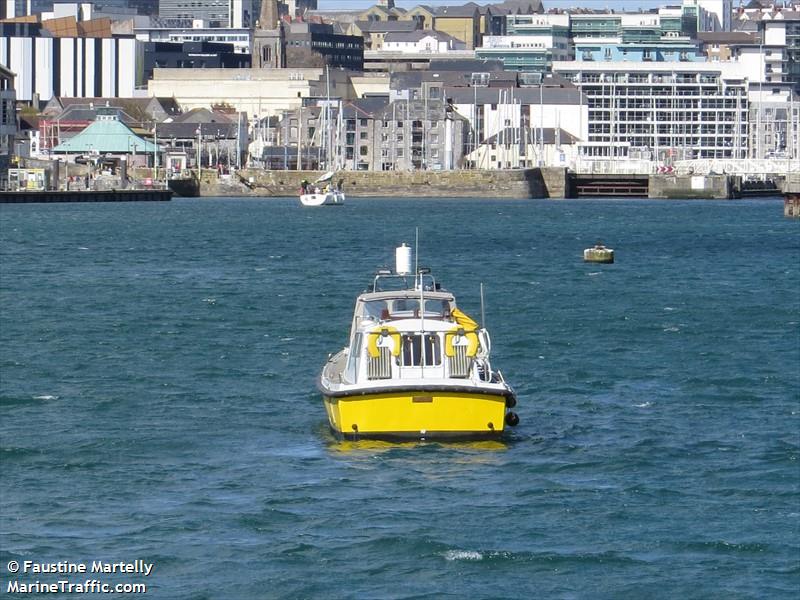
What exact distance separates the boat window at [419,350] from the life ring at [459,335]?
159 mm

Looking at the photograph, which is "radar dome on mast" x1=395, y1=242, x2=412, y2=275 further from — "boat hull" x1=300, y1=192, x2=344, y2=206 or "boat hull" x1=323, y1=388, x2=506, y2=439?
"boat hull" x1=300, y1=192, x2=344, y2=206

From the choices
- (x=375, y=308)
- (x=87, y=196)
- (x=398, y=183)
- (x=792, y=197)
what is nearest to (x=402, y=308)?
(x=375, y=308)

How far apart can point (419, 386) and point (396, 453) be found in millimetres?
1106

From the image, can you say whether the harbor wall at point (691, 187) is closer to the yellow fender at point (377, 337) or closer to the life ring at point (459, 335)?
the life ring at point (459, 335)

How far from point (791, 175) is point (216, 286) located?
249 feet

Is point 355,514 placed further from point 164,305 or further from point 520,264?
point 520,264

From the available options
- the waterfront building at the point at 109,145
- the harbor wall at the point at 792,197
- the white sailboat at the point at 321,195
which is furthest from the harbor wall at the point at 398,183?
the harbor wall at the point at 792,197

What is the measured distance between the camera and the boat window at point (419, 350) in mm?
31281

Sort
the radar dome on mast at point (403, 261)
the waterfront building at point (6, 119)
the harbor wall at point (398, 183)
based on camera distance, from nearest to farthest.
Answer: the radar dome on mast at point (403, 261), the waterfront building at point (6, 119), the harbor wall at point (398, 183)

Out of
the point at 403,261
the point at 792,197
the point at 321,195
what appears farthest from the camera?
the point at 321,195

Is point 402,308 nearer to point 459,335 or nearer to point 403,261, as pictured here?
point 459,335

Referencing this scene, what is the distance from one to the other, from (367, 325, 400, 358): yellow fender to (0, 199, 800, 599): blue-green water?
154 cm

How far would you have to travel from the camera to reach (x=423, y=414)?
30734 millimetres

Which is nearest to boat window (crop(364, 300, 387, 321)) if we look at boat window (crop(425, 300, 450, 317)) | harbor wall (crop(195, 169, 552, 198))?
boat window (crop(425, 300, 450, 317))
